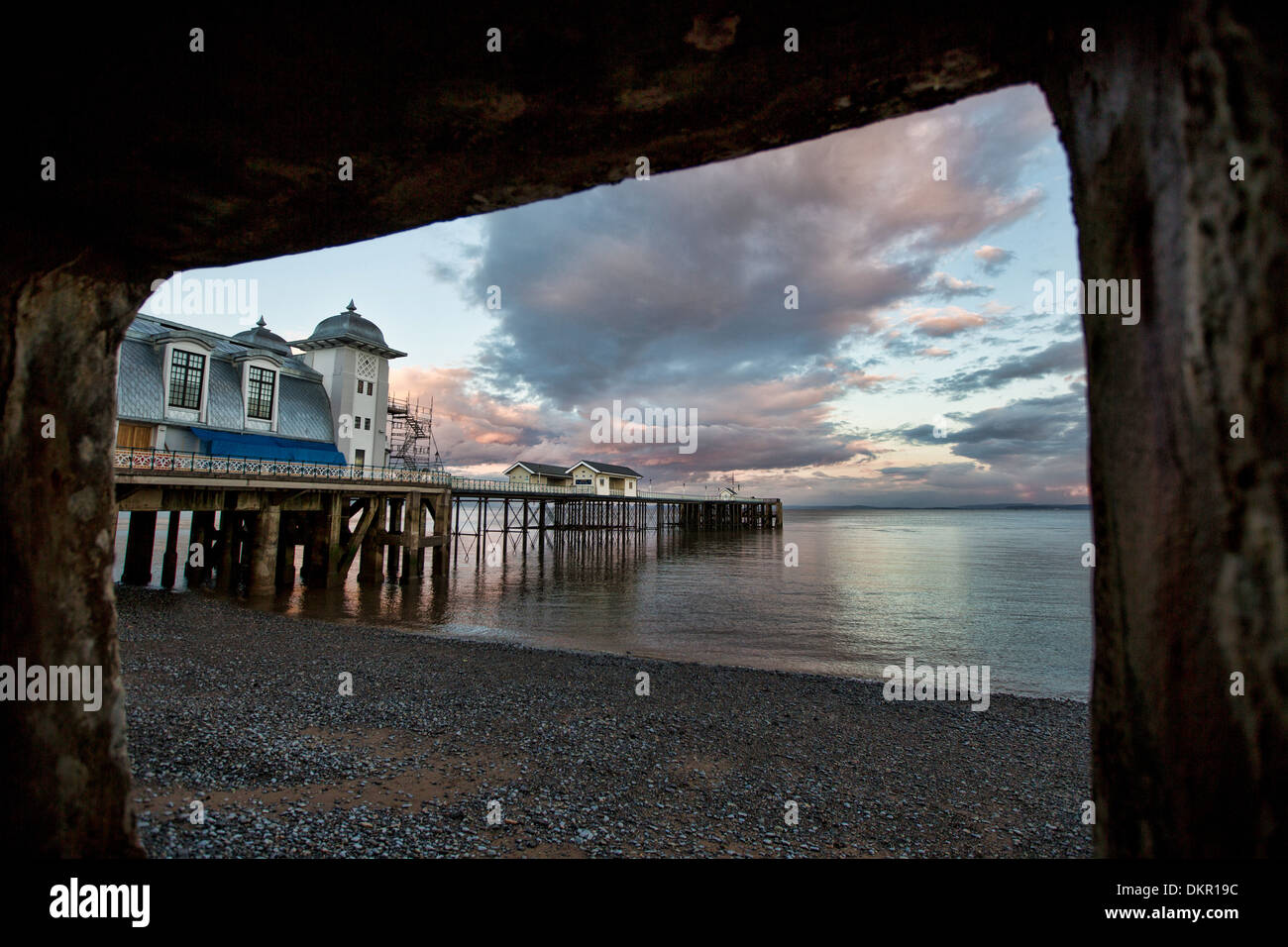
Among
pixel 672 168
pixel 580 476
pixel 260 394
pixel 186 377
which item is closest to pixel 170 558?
pixel 186 377

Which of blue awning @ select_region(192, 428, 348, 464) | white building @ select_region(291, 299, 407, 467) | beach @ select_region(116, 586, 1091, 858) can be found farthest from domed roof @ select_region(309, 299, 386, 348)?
beach @ select_region(116, 586, 1091, 858)

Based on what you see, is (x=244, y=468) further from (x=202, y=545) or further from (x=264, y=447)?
(x=202, y=545)

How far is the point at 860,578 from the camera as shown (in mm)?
33312

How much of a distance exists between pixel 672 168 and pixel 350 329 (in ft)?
92.7

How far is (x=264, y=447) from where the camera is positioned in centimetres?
2306

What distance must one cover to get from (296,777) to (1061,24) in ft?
25.6

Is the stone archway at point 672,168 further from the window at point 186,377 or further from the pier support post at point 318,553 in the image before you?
the window at point 186,377

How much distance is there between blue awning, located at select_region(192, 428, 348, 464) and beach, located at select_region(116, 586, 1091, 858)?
1165 cm

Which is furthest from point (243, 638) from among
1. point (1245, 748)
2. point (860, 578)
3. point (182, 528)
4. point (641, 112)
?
point (182, 528)

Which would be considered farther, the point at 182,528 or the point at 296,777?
the point at 182,528

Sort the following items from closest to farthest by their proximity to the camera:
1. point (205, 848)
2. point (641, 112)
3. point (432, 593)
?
point (641, 112), point (205, 848), point (432, 593)

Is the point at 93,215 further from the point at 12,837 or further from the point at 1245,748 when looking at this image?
the point at 1245,748

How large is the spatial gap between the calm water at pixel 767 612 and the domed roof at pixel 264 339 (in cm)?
1071
